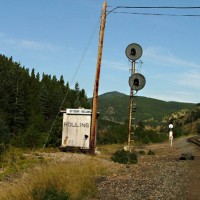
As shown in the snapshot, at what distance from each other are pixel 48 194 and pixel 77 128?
42.6 ft

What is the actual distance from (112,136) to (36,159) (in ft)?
72.8

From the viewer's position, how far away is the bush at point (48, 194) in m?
8.74

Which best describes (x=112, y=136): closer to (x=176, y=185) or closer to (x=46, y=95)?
(x=176, y=185)

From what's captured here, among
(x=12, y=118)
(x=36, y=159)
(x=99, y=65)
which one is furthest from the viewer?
(x=12, y=118)

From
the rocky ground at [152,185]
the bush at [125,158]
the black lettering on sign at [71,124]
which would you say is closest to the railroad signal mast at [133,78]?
the black lettering on sign at [71,124]

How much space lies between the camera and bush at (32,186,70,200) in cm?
874

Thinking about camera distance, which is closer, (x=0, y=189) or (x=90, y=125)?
(x=0, y=189)

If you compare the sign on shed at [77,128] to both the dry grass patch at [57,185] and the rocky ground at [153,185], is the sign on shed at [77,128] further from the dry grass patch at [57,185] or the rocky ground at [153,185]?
the dry grass patch at [57,185]

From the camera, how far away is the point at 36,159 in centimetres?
1662

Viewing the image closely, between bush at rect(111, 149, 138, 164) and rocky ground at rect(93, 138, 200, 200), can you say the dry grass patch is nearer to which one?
rocky ground at rect(93, 138, 200, 200)

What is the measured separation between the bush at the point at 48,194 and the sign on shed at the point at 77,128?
12.1 m

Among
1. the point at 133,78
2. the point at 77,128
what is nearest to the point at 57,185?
the point at 77,128

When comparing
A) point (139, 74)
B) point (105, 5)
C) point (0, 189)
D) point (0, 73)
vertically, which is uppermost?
point (0, 73)

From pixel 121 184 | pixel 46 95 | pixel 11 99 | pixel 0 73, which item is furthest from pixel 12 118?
pixel 121 184
